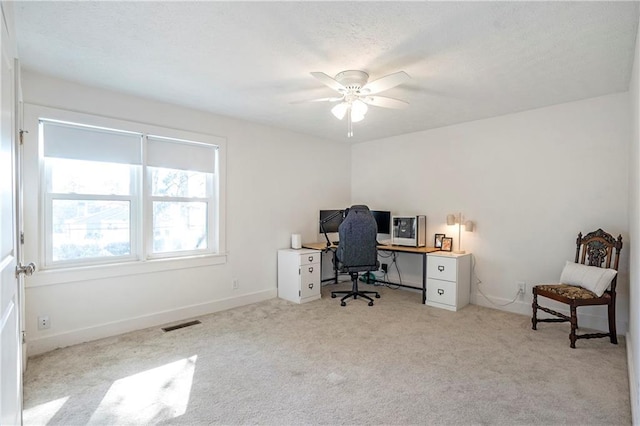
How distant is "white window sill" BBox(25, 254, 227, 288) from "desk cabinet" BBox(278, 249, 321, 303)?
82 cm

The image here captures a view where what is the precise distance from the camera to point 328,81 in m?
2.51

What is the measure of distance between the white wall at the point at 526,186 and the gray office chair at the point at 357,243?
1.08 metres

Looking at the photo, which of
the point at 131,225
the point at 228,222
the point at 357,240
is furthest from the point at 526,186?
the point at 131,225

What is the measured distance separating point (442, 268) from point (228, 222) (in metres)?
2.65

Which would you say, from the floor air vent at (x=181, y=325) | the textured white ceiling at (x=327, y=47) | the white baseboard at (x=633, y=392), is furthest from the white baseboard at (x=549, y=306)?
the floor air vent at (x=181, y=325)

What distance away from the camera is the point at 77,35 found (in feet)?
7.21

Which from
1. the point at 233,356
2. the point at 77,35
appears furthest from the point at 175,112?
the point at 233,356

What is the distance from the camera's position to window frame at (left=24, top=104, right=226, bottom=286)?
280 centimetres

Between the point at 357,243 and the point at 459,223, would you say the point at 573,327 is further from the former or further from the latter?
the point at 357,243

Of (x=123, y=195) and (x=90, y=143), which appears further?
(x=123, y=195)

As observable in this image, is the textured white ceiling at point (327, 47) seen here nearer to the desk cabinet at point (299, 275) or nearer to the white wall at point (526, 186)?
the white wall at point (526, 186)

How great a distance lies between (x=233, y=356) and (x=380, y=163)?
361cm

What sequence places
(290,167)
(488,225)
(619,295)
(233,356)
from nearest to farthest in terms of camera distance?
(233,356) → (619,295) → (488,225) → (290,167)

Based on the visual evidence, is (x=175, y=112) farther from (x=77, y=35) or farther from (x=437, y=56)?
(x=437, y=56)
